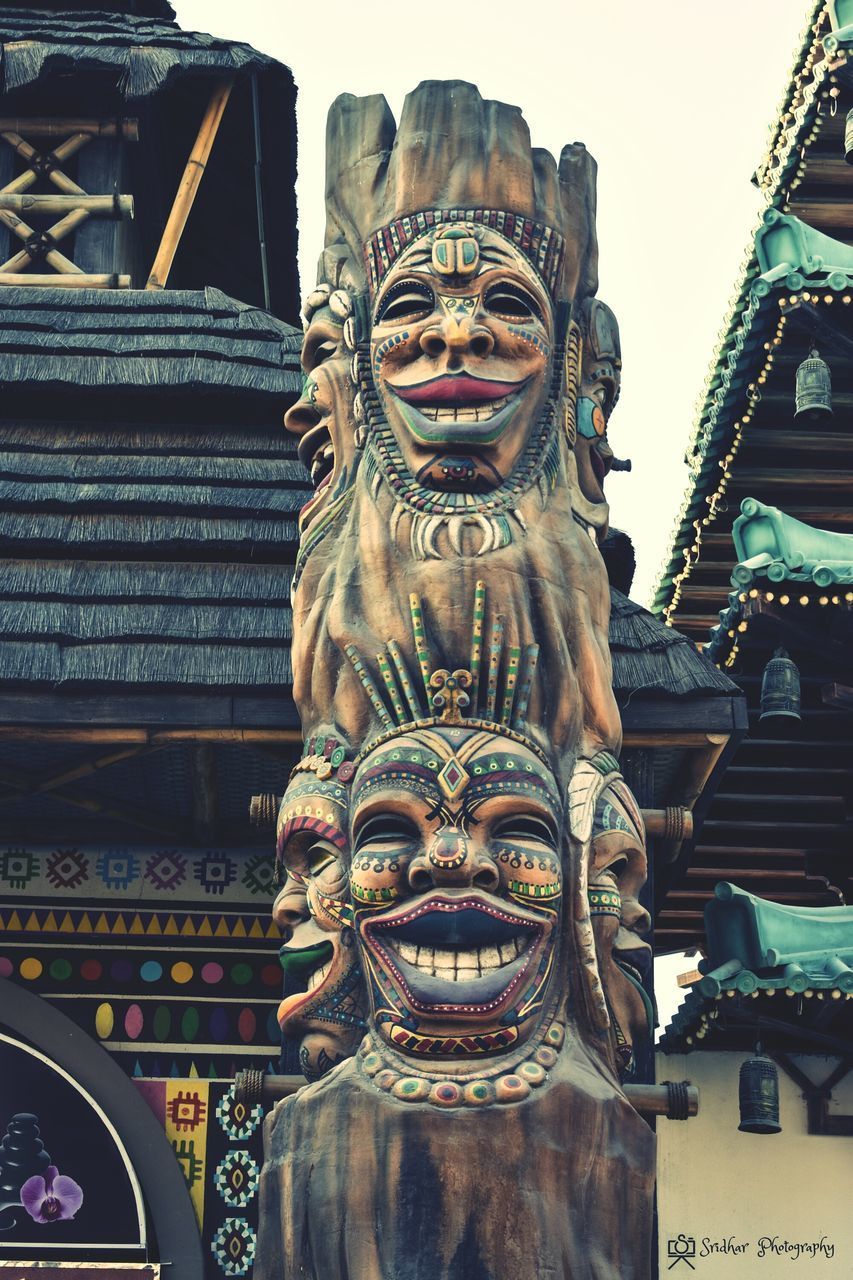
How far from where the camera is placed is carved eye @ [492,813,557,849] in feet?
23.4

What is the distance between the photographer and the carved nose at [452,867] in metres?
6.95

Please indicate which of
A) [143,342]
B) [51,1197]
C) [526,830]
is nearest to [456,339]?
[526,830]

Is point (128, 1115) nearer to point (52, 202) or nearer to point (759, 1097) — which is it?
point (759, 1097)

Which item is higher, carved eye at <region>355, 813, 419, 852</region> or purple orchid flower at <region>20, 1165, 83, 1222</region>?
carved eye at <region>355, 813, 419, 852</region>

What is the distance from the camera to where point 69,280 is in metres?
11.8

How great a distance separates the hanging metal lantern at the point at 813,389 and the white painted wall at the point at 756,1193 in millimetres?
4098

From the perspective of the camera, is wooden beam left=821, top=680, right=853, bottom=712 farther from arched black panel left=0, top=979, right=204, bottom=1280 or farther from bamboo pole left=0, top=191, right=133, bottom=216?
bamboo pole left=0, top=191, right=133, bottom=216

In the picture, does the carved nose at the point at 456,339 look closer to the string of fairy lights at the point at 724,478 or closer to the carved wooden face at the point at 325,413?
the carved wooden face at the point at 325,413

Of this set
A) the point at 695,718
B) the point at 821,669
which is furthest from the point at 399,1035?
the point at 821,669

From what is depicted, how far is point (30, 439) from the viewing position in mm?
9938

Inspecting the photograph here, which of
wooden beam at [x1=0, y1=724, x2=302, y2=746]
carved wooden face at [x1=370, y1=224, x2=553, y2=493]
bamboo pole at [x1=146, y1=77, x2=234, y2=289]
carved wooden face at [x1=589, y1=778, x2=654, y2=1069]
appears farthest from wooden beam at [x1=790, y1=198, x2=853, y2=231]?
carved wooden face at [x1=589, y1=778, x2=654, y2=1069]

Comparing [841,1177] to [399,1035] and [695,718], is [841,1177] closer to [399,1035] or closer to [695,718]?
[695,718]

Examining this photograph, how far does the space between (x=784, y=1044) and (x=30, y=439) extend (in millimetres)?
6201

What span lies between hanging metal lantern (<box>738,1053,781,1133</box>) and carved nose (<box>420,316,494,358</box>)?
16.8 feet
